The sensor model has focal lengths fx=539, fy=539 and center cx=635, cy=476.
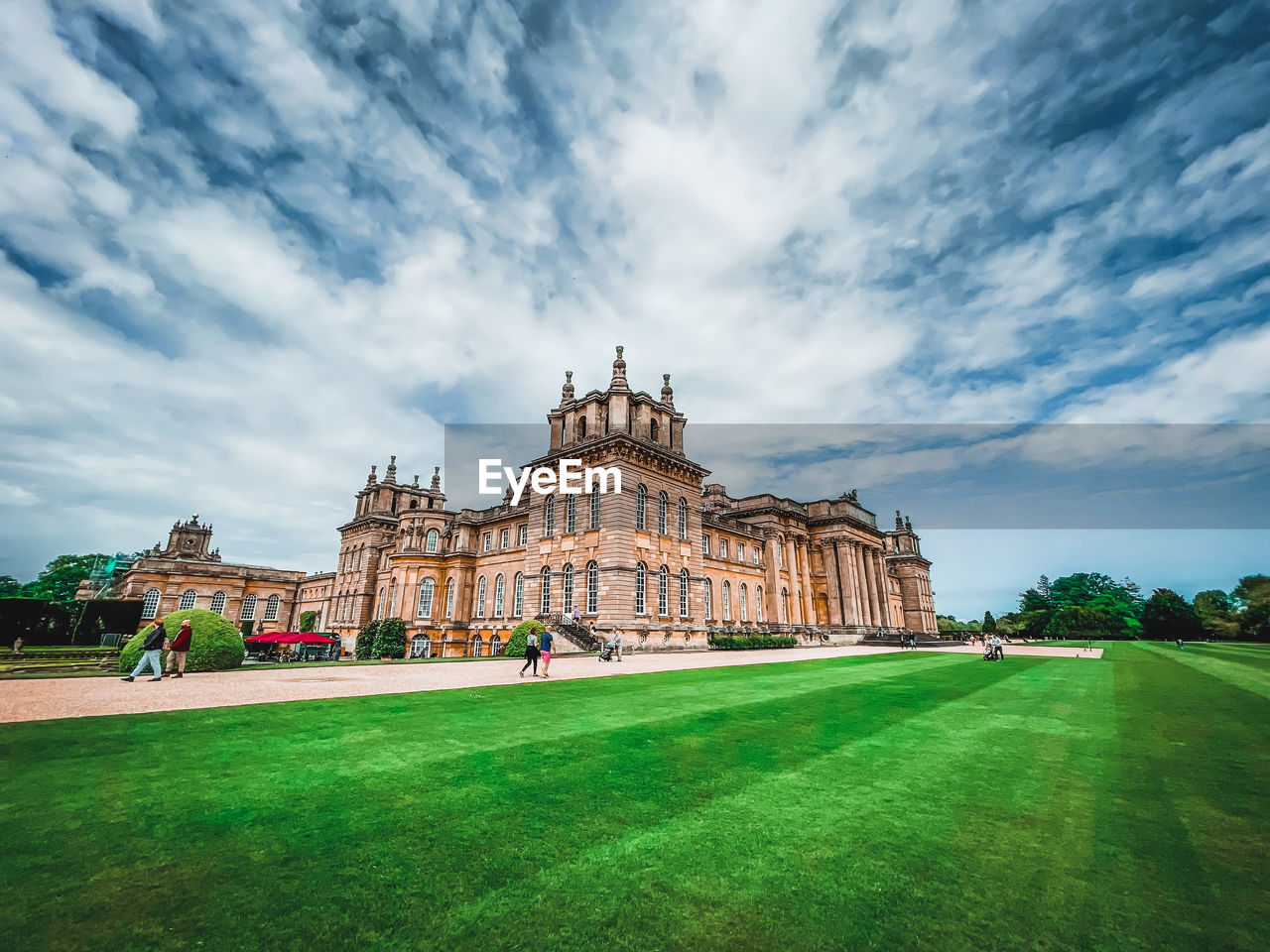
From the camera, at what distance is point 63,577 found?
67.9m

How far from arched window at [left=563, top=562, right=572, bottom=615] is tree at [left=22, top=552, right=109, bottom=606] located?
232 ft

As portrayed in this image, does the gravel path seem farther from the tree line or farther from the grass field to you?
the tree line

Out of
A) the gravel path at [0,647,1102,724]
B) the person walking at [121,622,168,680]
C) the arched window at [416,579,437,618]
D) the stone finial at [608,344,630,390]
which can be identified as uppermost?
the stone finial at [608,344,630,390]

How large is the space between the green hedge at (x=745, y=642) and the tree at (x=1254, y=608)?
163 feet

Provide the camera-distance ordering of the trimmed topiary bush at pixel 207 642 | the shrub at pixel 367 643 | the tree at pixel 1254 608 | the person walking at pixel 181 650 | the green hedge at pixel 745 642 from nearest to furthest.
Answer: the person walking at pixel 181 650
the trimmed topiary bush at pixel 207 642
the green hedge at pixel 745 642
the shrub at pixel 367 643
the tree at pixel 1254 608

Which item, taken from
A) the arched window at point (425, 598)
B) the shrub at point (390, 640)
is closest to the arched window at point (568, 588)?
the shrub at point (390, 640)

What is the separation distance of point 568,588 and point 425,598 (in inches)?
618

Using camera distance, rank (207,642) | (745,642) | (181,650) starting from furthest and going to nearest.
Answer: (745,642) < (207,642) < (181,650)

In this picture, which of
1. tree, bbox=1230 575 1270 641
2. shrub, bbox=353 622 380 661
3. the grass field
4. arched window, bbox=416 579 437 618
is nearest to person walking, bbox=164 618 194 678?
the grass field

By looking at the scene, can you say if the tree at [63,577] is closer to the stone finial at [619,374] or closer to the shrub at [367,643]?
the shrub at [367,643]

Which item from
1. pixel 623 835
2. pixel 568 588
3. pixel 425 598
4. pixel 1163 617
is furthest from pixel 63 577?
Result: pixel 1163 617

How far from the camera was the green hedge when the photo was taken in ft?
114

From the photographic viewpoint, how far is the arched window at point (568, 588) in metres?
32.0

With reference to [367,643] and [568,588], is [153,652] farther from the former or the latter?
[367,643]
